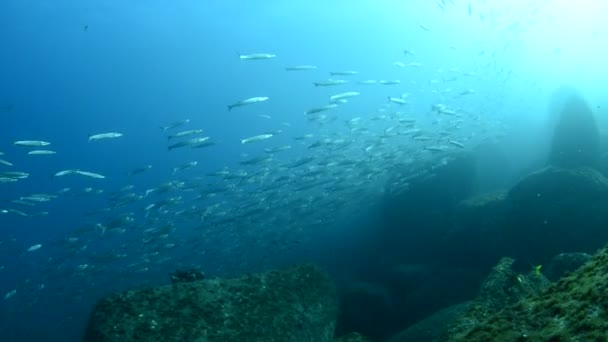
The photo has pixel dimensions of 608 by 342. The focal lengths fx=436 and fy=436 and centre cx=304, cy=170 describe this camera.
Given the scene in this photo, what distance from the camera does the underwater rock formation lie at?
16.6 metres

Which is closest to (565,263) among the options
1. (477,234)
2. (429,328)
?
(429,328)

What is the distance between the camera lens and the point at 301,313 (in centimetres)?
705

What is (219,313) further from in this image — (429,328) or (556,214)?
(556,214)

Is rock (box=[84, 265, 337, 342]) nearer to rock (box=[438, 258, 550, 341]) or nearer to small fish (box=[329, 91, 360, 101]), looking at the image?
rock (box=[438, 258, 550, 341])

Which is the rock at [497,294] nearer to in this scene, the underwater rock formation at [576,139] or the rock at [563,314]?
the rock at [563,314]

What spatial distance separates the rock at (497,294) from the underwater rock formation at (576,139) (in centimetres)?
1209

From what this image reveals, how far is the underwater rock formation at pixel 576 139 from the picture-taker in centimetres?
1659

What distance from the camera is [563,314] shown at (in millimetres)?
2332

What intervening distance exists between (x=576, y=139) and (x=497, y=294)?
14308 mm

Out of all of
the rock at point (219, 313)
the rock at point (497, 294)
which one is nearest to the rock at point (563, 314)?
the rock at point (497, 294)

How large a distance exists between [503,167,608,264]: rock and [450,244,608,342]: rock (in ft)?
31.3

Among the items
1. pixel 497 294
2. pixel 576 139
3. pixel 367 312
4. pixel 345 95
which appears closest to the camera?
pixel 497 294

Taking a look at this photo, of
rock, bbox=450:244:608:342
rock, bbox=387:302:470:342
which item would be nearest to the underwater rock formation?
rock, bbox=387:302:470:342

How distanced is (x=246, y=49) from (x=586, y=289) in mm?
84940
